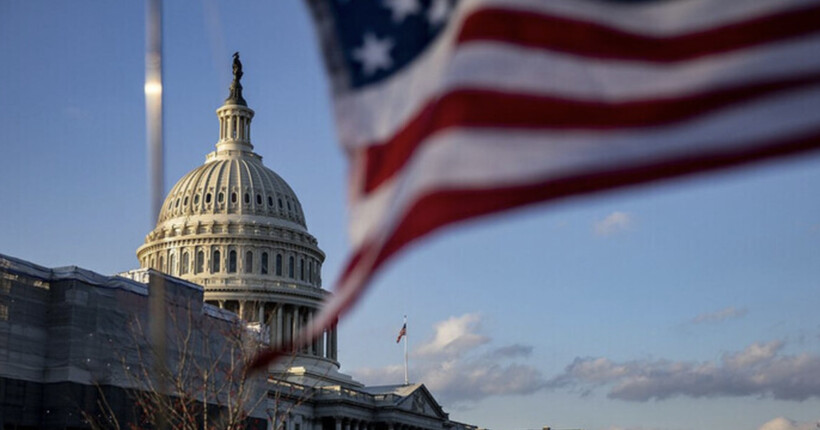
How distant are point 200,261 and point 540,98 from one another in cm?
12005

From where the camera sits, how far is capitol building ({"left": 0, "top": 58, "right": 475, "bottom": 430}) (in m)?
57.6

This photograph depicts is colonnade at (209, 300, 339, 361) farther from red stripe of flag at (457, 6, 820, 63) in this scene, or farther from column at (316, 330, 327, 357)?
red stripe of flag at (457, 6, 820, 63)

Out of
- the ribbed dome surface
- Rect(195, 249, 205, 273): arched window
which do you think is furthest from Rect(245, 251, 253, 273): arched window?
the ribbed dome surface

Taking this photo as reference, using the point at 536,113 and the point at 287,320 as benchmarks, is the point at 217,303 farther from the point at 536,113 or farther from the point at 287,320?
the point at 536,113

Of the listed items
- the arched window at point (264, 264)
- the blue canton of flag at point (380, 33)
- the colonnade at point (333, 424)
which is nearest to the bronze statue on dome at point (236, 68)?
the arched window at point (264, 264)

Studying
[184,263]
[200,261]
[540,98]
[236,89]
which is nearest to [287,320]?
[200,261]

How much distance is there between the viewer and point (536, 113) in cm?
534

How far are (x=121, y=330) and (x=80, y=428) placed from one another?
548 cm

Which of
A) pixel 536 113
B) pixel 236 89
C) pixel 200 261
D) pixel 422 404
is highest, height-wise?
pixel 236 89

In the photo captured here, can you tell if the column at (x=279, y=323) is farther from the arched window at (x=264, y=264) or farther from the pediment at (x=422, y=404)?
the pediment at (x=422, y=404)

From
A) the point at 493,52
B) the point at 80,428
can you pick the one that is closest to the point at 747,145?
the point at 493,52

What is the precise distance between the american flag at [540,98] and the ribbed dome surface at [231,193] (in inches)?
4748

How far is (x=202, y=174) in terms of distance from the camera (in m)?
131

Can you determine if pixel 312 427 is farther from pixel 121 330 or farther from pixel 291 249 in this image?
pixel 121 330
